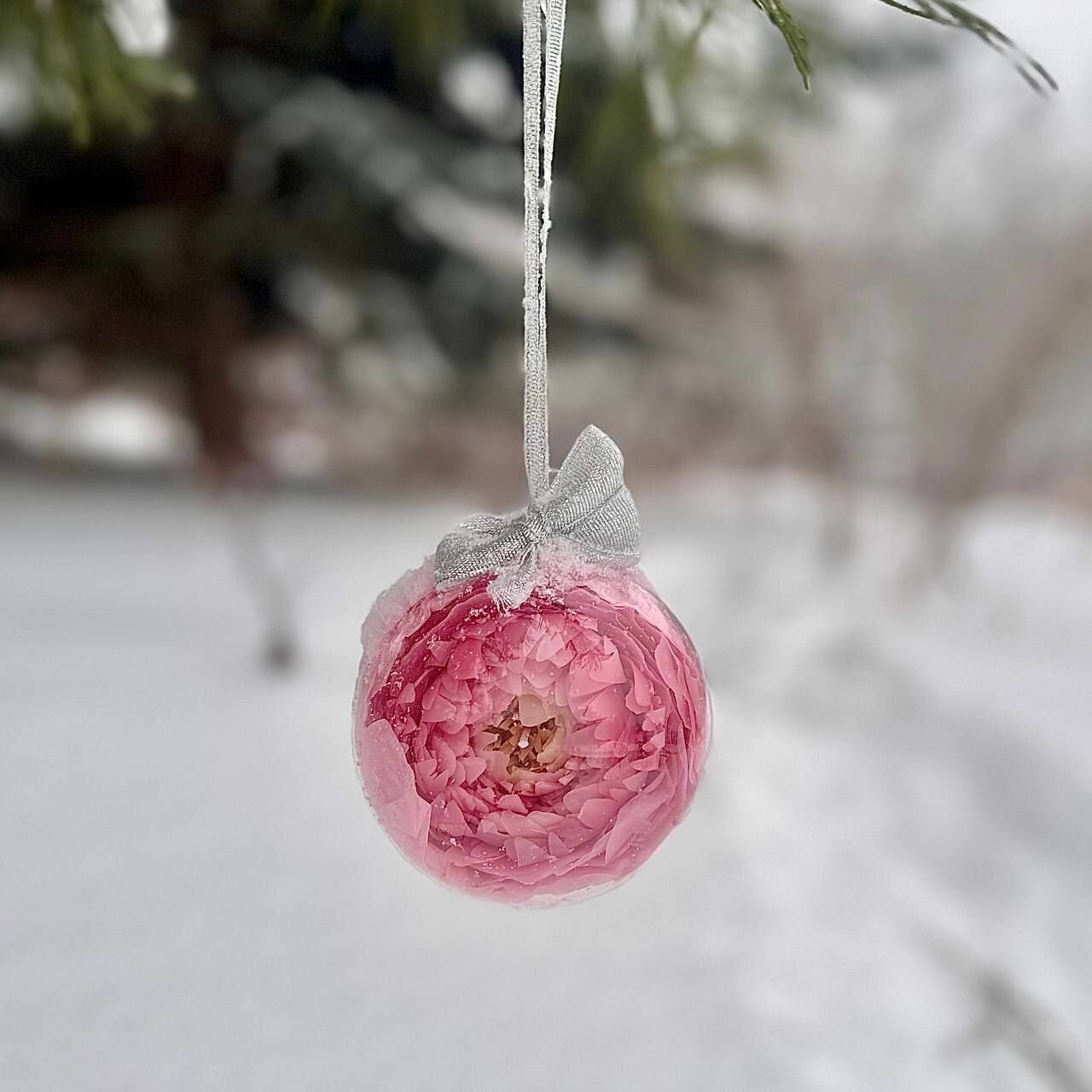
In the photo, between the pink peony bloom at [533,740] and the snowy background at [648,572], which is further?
the snowy background at [648,572]

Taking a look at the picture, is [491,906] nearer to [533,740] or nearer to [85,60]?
[533,740]

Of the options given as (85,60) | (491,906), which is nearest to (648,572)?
(491,906)

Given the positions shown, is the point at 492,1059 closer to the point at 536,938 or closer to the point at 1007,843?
the point at 536,938

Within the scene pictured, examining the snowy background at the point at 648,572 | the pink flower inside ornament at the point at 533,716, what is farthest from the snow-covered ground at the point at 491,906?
the pink flower inside ornament at the point at 533,716

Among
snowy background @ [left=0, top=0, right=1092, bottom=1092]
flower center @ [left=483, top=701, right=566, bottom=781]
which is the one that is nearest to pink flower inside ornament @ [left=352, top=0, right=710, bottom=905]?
flower center @ [left=483, top=701, right=566, bottom=781]

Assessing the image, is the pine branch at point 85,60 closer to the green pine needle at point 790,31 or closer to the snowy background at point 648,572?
the snowy background at point 648,572

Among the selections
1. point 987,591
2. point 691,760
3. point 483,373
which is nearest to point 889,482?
point 987,591

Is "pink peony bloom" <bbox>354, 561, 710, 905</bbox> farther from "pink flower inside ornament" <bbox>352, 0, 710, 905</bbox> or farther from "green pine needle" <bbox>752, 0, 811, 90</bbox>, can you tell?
"green pine needle" <bbox>752, 0, 811, 90</bbox>
